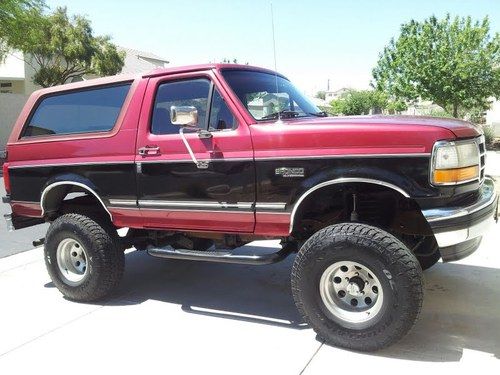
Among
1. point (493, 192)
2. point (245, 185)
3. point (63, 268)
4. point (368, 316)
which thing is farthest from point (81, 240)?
point (493, 192)

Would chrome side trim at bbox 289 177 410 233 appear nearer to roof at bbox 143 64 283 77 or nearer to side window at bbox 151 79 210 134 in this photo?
side window at bbox 151 79 210 134

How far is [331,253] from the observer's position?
12.1ft

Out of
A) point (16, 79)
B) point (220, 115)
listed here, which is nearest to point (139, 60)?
point (16, 79)

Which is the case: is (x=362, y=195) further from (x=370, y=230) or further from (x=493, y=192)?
(x=493, y=192)

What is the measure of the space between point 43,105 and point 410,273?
4.00 m

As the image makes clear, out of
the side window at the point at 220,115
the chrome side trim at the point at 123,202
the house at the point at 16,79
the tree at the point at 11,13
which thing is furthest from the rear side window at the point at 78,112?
the tree at the point at 11,13

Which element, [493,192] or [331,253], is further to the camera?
[493,192]

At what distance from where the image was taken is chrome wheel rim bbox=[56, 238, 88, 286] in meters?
5.04

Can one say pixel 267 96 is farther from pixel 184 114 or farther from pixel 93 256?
pixel 93 256

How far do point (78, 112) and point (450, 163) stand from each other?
348 cm

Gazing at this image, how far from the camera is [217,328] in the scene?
4.23 m

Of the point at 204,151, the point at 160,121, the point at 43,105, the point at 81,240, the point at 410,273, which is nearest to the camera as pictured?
the point at 410,273

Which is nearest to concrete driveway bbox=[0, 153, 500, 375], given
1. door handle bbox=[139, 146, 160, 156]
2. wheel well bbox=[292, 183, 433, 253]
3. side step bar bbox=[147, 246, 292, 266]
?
side step bar bbox=[147, 246, 292, 266]

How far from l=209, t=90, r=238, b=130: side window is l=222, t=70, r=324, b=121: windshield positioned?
143 millimetres
